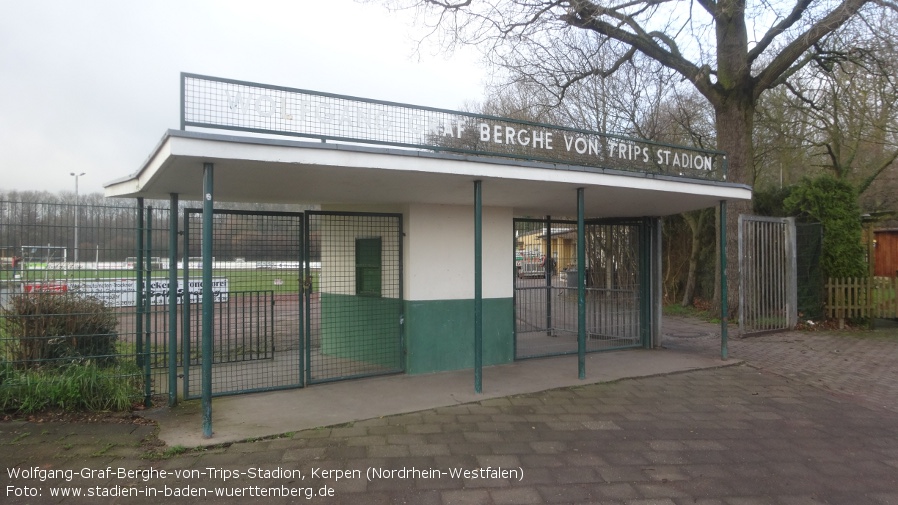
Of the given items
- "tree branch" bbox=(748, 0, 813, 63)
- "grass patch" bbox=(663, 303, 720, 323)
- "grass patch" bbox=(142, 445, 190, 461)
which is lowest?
"grass patch" bbox=(142, 445, 190, 461)

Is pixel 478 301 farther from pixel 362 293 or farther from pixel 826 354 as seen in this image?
pixel 826 354

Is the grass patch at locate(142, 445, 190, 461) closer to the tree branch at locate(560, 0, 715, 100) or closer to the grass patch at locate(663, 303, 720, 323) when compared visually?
the tree branch at locate(560, 0, 715, 100)

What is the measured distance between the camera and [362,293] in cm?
767

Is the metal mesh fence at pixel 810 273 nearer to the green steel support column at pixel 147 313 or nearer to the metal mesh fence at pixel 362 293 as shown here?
the metal mesh fence at pixel 362 293

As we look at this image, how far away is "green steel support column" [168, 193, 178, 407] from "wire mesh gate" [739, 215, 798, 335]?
10174 millimetres

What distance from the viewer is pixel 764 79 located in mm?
12773

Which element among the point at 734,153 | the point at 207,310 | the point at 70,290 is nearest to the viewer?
the point at 207,310

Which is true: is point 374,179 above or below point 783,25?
below

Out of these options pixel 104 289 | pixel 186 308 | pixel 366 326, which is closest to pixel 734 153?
pixel 366 326

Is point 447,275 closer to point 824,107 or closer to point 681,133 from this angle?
point 681,133

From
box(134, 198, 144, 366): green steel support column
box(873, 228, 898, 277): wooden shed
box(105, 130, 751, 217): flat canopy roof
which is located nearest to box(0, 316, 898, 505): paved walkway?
box(134, 198, 144, 366): green steel support column

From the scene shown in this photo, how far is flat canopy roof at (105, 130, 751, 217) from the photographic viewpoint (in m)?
4.66

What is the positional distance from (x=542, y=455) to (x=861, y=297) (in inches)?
453

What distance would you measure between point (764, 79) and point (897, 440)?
401 inches
